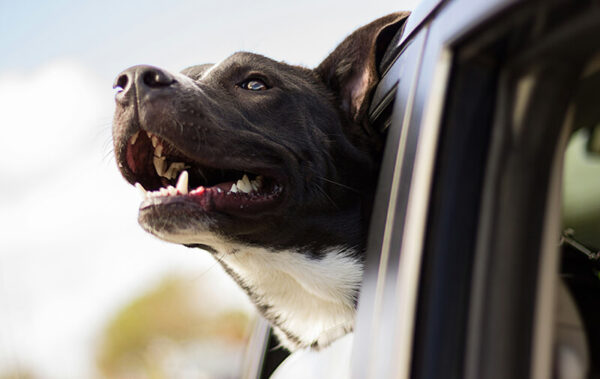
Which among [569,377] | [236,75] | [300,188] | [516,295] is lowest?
[569,377]

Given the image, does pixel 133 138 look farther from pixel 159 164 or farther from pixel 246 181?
pixel 246 181

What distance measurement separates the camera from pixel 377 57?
231 centimetres

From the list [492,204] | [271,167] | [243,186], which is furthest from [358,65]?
[492,204]

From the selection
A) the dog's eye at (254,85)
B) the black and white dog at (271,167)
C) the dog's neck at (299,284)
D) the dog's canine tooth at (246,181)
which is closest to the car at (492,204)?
the black and white dog at (271,167)

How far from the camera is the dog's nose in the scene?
7.07 feet

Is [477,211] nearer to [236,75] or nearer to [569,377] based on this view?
[569,377]

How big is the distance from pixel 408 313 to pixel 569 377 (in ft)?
1.03

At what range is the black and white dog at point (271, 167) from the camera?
88.1 inches

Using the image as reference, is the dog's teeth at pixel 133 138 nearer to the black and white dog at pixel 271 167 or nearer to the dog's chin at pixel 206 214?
the black and white dog at pixel 271 167

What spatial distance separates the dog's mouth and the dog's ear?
0.46m

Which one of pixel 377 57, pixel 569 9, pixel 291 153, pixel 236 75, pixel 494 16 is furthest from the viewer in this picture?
pixel 236 75

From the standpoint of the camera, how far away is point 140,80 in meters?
2.16

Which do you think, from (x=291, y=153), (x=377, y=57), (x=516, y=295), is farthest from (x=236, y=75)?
(x=516, y=295)

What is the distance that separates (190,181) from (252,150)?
0.90 ft
